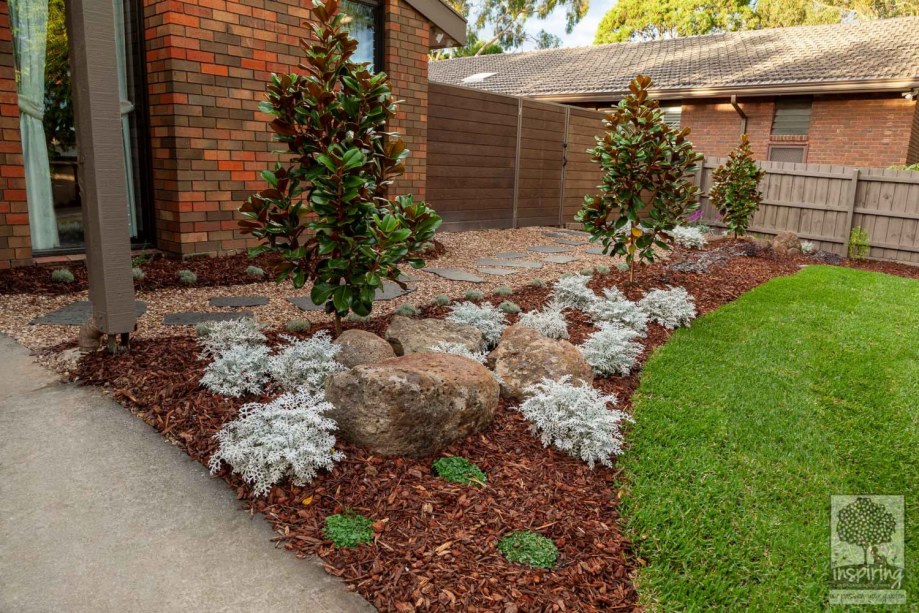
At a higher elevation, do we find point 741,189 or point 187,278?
point 741,189

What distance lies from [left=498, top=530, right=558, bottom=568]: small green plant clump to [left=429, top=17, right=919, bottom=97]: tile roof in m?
15.7

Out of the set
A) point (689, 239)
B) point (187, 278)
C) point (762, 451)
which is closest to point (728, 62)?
point (689, 239)

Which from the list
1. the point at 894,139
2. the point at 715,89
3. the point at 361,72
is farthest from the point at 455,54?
the point at 361,72

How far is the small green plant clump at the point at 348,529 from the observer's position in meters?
2.19

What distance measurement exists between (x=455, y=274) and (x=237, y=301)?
2.21m

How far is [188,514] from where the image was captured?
2287 millimetres

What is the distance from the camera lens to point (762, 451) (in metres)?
3.09

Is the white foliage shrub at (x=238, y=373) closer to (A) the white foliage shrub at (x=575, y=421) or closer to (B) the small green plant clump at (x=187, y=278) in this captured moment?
(A) the white foliage shrub at (x=575, y=421)

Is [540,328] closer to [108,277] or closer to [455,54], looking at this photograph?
[108,277]

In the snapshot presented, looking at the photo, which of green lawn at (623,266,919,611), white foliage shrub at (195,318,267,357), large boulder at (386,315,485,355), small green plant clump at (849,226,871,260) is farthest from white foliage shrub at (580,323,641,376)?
small green plant clump at (849,226,871,260)

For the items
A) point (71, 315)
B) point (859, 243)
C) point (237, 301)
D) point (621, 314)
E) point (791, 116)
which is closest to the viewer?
point (71, 315)

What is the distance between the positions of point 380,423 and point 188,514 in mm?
791

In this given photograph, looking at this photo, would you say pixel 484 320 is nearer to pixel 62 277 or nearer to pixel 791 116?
pixel 62 277

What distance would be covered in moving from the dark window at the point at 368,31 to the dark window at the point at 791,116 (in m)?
12.5
